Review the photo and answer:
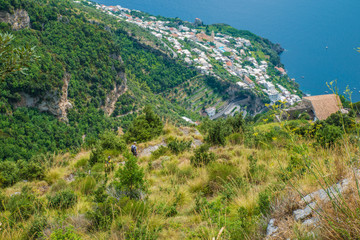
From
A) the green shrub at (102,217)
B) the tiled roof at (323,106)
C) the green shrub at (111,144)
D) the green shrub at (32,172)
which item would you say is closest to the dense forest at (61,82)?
the green shrub at (111,144)

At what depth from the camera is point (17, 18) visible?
112ft

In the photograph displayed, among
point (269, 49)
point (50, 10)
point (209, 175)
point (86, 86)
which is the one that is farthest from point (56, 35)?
point (269, 49)

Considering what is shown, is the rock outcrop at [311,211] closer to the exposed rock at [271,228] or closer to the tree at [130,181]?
the exposed rock at [271,228]

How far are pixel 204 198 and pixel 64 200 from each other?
2274mm

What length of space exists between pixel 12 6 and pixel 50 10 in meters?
8.82

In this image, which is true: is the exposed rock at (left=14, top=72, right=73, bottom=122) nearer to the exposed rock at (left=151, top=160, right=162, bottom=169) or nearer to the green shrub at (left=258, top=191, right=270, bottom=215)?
the exposed rock at (left=151, top=160, right=162, bottom=169)

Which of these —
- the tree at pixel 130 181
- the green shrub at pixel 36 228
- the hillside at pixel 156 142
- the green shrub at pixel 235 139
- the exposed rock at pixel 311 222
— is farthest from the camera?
the green shrub at pixel 235 139

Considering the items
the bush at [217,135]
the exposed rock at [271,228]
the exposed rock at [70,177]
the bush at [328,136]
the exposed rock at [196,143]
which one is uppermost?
the bush at [328,136]

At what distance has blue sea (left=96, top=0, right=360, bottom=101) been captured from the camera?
231 feet

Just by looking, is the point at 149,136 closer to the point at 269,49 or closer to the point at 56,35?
the point at 56,35

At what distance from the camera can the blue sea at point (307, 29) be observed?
231 ft

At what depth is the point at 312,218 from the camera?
1.67 meters

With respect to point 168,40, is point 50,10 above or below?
below

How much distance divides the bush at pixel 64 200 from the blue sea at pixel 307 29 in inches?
2495
